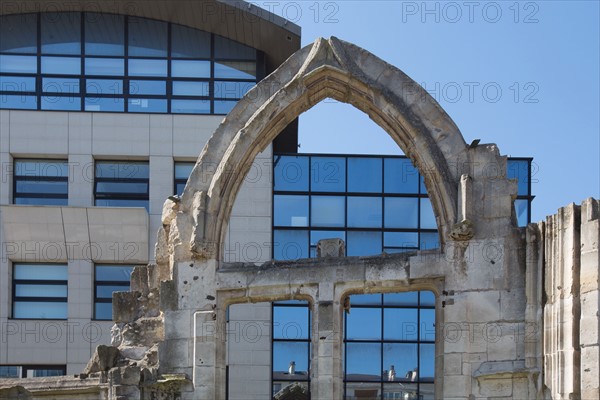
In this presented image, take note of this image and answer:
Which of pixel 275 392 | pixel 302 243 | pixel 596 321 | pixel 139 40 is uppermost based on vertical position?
pixel 139 40

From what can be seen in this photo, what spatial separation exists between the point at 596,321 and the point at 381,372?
2157 cm

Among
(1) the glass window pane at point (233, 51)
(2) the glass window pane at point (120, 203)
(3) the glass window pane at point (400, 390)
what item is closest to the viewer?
(3) the glass window pane at point (400, 390)

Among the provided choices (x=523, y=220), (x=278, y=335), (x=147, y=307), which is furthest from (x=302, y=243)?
(x=147, y=307)

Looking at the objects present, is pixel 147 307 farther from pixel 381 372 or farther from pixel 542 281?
pixel 381 372

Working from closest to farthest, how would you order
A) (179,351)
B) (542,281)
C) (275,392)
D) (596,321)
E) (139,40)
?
(596,321) → (542,281) → (179,351) → (275,392) → (139,40)

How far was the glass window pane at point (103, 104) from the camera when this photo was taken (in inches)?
1554

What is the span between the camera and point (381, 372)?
38.0m

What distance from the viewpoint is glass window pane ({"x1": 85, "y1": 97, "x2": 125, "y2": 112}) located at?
39.5 metres

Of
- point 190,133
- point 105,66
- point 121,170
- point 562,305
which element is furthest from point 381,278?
point 105,66

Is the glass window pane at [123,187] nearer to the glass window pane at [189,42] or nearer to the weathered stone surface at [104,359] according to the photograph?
the glass window pane at [189,42]

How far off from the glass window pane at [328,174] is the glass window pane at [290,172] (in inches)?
12.8

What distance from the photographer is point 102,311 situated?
38.9 meters

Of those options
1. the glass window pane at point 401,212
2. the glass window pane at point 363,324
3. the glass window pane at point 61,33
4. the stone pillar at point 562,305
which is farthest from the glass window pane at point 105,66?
the stone pillar at point 562,305

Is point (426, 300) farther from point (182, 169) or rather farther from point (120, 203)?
point (120, 203)
